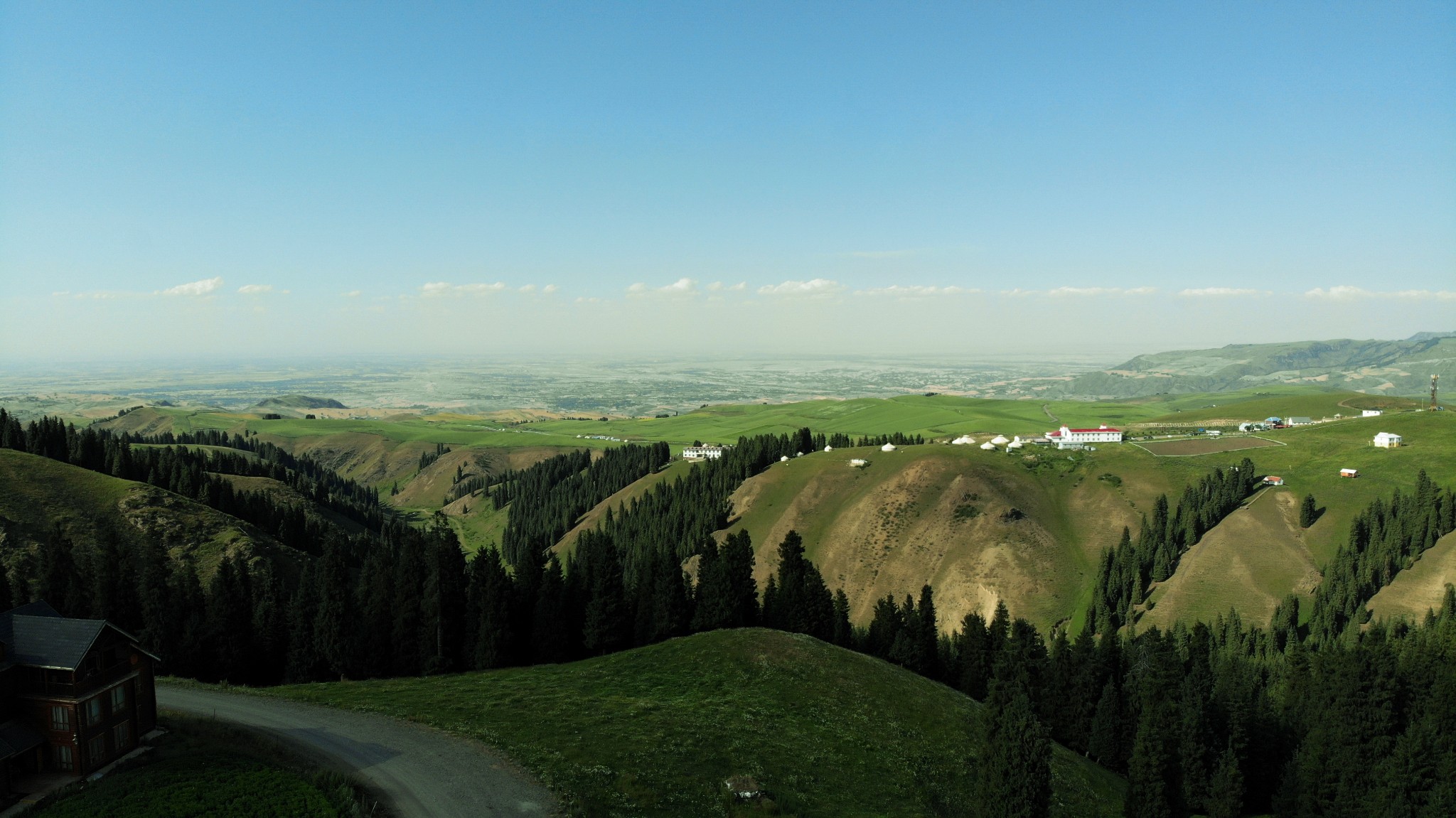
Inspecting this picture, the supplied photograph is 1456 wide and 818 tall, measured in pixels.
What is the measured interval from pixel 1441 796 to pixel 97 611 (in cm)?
10879

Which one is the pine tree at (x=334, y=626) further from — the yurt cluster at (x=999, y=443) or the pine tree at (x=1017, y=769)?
the yurt cluster at (x=999, y=443)

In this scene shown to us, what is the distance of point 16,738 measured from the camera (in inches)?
1182

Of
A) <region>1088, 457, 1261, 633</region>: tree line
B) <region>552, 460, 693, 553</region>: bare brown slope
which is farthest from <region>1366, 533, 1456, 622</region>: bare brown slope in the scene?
<region>552, 460, 693, 553</region>: bare brown slope

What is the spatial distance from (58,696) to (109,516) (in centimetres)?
9058

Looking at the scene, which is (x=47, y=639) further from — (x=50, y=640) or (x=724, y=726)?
(x=724, y=726)

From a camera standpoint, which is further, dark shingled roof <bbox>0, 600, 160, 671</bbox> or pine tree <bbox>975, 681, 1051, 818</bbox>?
pine tree <bbox>975, 681, 1051, 818</bbox>

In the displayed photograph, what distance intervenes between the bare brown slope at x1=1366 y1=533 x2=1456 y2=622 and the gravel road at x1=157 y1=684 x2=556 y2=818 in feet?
397

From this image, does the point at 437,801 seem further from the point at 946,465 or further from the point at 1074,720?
the point at 946,465

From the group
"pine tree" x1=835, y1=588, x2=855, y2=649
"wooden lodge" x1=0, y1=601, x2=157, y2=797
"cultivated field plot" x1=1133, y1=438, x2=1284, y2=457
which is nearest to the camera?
"wooden lodge" x1=0, y1=601, x2=157, y2=797

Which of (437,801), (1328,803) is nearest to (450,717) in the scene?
(437,801)

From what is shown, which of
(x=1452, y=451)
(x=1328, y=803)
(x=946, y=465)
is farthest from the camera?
(x=946, y=465)

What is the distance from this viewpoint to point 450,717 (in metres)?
41.1

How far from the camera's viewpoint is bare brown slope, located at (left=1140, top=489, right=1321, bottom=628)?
107 m

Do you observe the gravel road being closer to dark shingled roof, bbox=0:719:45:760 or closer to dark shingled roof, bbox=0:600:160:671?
dark shingled roof, bbox=0:719:45:760
